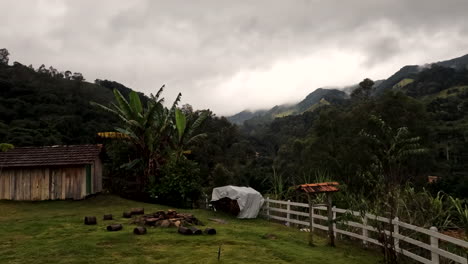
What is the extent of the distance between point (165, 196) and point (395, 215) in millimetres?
12484

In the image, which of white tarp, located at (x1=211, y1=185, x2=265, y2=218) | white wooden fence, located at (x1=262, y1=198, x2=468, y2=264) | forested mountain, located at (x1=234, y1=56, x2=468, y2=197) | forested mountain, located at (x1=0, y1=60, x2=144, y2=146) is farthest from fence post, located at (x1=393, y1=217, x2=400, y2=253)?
forested mountain, located at (x1=0, y1=60, x2=144, y2=146)

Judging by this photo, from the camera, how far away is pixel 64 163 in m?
17.1

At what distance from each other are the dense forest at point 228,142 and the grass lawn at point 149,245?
2.24 metres

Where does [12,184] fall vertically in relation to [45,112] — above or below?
below

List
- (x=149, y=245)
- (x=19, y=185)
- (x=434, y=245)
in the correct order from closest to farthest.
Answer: (x=434, y=245) → (x=149, y=245) → (x=19, y=185)

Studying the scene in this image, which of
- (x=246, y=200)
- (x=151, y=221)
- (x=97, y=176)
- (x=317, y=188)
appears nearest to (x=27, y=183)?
(x=97, y=176)

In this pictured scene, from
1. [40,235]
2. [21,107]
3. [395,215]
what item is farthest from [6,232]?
[21,107]

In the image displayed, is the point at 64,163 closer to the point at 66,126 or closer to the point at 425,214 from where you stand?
the point at 425,214

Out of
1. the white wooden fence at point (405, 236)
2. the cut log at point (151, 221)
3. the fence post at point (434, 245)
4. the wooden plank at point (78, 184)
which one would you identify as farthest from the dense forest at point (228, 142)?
the cut log at point (151, 221)

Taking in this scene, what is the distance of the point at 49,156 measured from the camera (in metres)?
18.0

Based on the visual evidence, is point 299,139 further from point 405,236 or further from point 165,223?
point 405,236

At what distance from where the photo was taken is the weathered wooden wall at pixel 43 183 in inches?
672

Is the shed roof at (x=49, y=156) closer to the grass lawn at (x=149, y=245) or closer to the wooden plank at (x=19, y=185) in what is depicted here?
the wooden plank at (x=19, y=185)

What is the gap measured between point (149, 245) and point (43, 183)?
35.9 feet
